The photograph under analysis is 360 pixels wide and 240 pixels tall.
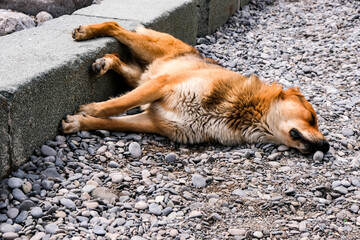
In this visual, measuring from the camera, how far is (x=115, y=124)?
4039 mm

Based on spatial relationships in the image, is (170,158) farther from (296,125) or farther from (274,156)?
(296,125)

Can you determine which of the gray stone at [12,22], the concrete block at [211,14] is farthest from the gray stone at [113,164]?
the concrete block at [211,14]

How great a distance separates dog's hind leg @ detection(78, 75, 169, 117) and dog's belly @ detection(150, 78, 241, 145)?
0.39 ft

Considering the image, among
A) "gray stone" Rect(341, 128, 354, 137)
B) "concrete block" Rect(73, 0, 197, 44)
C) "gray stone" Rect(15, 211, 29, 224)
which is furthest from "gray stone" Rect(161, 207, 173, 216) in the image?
"concrete block" Rect(73, 0, 197, 44)

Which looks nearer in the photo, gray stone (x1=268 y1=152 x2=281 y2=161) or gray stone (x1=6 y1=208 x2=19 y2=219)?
gray stone (x1=6 y1=208 x2=19 y2=219)

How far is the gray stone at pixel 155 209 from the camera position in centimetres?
305

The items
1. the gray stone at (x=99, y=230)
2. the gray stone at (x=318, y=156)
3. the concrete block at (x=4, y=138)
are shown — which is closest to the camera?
the gray stone at (x=99, y=230)

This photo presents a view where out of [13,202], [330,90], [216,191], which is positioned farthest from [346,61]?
[13,202]

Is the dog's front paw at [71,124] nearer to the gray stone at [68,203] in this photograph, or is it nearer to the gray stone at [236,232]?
the gray stone at [68,203]

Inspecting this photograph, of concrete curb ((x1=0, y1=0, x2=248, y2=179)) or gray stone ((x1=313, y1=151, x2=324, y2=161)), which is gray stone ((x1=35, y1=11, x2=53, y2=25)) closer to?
concrete curb ((x1=0, y1=0, x2=248, y2=179))

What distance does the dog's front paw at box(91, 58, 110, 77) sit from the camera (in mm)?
4070

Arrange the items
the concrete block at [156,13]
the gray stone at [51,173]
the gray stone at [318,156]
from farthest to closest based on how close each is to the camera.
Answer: the concrete block at [156,13]
the gray stone at [318,156]
the gray stone at [51,173]

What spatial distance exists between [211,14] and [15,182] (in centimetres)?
499

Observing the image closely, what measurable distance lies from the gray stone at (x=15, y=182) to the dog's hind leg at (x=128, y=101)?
1.02m
